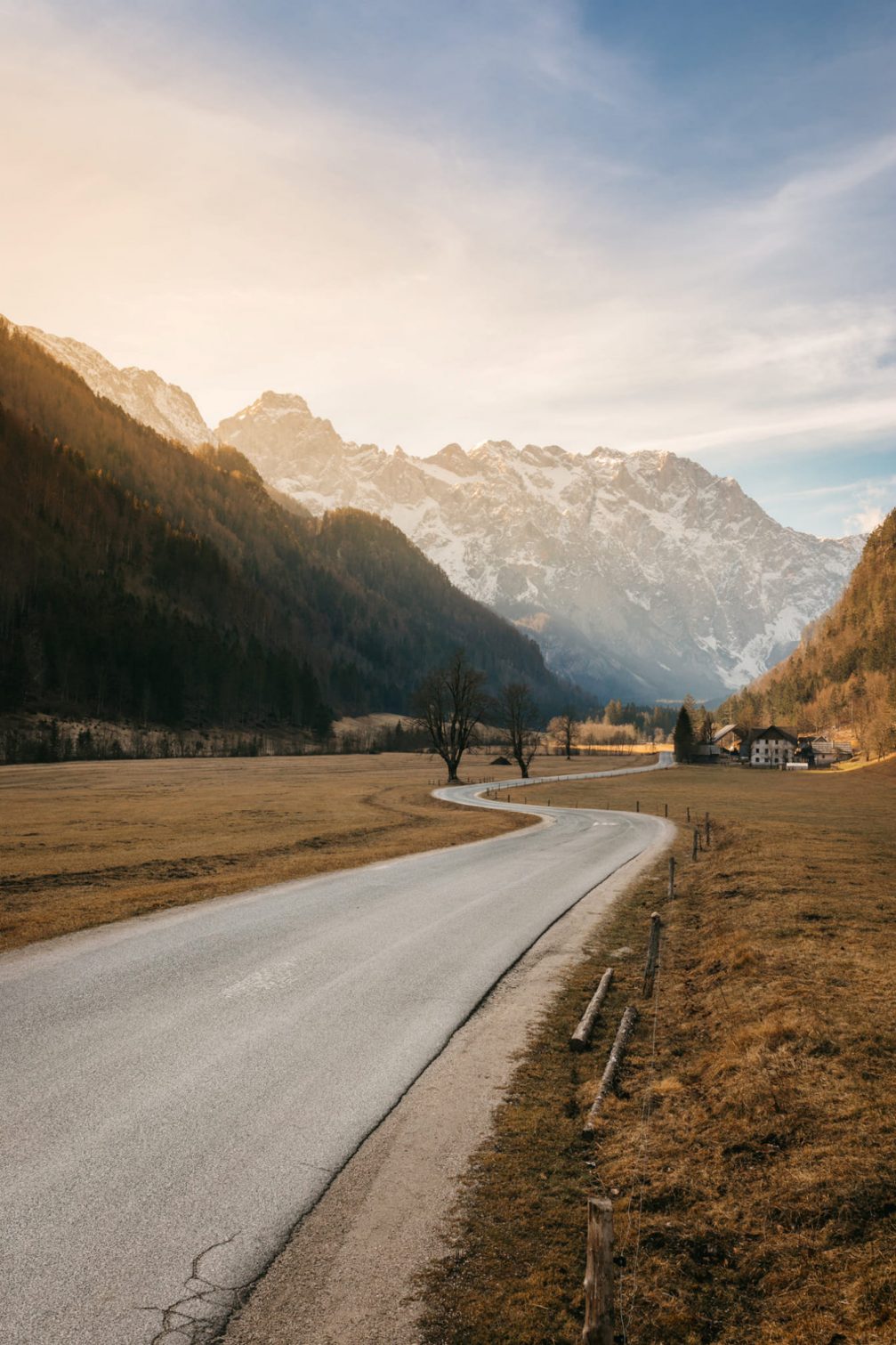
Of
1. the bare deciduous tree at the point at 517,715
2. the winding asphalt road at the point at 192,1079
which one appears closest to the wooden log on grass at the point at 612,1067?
the winding asphalt road at the point at 192,1079

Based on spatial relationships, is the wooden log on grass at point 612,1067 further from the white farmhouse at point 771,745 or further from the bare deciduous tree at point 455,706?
the white farmhouse at point 771,745

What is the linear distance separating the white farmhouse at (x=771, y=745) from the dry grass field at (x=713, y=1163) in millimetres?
183454

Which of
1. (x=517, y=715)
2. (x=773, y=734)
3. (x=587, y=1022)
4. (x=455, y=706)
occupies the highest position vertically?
(x=455, y=706)

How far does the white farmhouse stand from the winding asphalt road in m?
183

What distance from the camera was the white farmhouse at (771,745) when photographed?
7249 inches

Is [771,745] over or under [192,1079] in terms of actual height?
under

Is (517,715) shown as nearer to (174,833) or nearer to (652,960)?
(174,833)

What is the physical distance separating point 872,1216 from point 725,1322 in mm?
1783

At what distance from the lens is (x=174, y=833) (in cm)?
3691

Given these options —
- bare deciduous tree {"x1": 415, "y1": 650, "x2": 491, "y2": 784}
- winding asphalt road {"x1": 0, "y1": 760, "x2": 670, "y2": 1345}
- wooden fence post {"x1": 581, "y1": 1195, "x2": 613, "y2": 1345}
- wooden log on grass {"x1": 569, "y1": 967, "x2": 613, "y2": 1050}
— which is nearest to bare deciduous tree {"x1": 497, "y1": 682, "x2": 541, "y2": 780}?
bare deciduous tree {"x1": 415, "y1": 650, "x2": 491, "y2": 784}

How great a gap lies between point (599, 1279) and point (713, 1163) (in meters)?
4.03

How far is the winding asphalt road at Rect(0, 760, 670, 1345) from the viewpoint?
6.14 m

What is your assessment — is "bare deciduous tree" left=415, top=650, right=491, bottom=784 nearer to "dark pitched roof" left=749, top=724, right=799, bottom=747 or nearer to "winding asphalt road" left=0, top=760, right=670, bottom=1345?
"winding asphalt road" left=0, top=760, right=670, bottom=1345

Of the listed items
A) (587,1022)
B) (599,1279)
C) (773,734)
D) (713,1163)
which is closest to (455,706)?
(587,1022)
